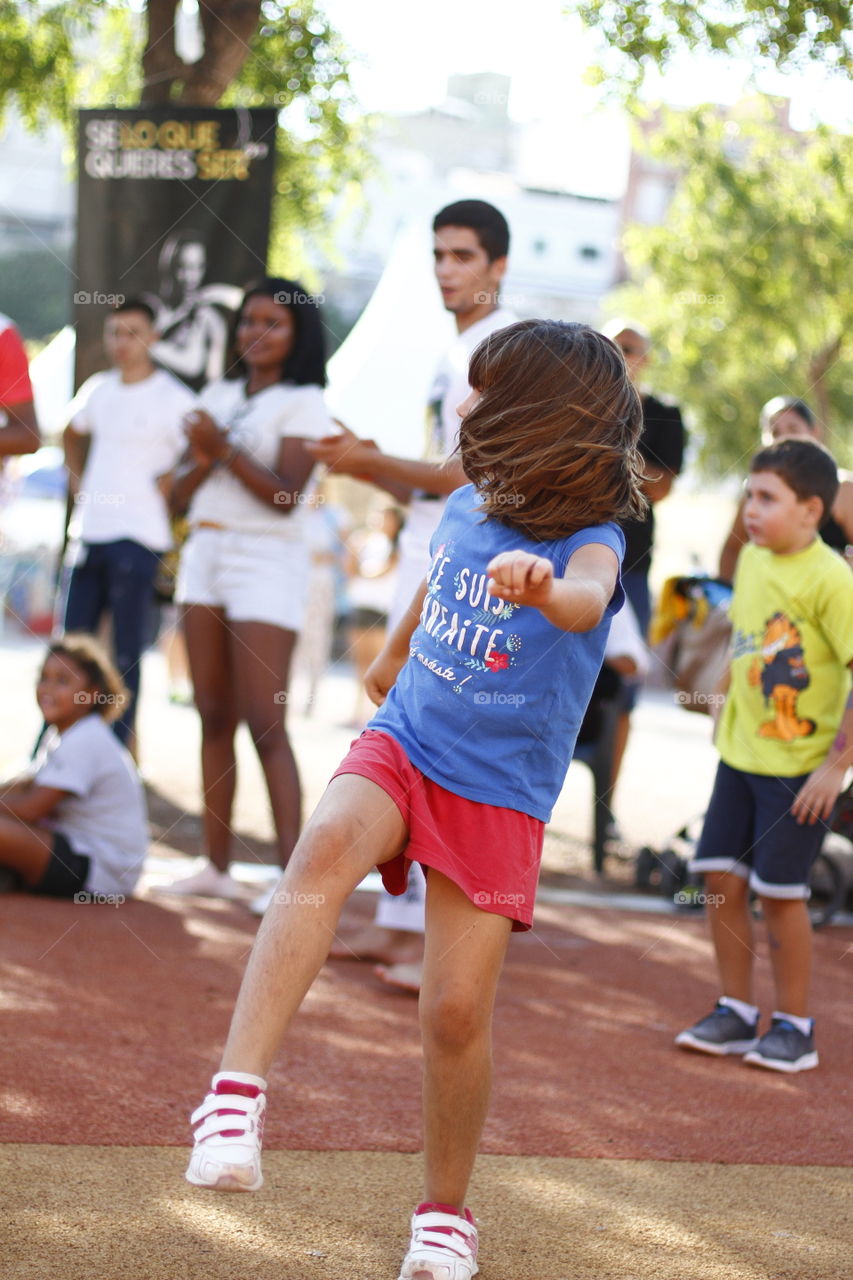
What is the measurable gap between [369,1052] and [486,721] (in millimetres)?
1689

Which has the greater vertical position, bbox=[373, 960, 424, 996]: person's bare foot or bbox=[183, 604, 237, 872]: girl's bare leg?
bbox=[183, 604, 237, 872]: girl's bare leg

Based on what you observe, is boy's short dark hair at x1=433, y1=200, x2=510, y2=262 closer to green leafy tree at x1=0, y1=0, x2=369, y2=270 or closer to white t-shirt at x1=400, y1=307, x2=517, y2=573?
white t-shirt at x1=400, y1=307, x2=517, y2=573

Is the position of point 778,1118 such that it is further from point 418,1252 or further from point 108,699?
point 108,699

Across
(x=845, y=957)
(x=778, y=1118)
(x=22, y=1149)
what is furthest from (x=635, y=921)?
(x=22, y=1149)

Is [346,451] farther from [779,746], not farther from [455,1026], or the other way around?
[455,1026]

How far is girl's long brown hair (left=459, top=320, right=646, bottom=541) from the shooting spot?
251 cm

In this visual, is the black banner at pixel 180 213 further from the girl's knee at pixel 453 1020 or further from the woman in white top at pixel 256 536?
the girl's knee at pixel 453 1020

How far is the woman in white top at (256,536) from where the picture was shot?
5379 mm

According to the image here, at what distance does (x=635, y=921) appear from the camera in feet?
20.0

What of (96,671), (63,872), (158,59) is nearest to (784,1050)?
(63,872)

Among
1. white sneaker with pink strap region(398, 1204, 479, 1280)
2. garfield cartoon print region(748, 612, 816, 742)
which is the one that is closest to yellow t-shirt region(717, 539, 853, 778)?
garfield cartoon print region(748, 612, 816, 742)

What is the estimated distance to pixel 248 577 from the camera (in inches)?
214

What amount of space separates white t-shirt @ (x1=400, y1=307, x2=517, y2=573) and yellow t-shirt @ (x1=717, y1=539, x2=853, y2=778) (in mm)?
969

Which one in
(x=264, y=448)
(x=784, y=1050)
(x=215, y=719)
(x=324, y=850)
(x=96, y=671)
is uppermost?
(x=264, y=448)
